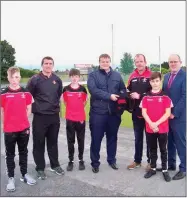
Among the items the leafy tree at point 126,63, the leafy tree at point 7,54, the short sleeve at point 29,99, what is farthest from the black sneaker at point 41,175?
the leafy tree at point 126,63

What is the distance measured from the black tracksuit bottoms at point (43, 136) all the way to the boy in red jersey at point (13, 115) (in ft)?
0.87

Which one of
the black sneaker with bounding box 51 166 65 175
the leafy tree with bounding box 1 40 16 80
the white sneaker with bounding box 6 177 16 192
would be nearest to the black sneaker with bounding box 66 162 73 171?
the black sneaker with bounding box 51 166 65 175

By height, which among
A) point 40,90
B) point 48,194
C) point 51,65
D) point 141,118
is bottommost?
point 48,194

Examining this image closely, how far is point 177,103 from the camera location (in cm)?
438

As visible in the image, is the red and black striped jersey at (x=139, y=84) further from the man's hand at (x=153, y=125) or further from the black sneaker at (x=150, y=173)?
the black sneaker at (x=150, y=173)

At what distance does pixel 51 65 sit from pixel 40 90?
0.43 meters

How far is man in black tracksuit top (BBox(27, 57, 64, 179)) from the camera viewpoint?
451 cm

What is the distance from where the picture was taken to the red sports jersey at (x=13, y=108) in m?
4.16

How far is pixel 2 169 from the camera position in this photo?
16.1 feet

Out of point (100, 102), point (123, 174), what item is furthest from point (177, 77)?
point (123, 174)

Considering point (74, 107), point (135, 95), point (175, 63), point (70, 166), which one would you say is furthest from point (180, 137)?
point (70, 166)

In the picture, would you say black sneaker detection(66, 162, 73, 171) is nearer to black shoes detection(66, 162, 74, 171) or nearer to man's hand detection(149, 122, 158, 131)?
black shoes detection(66, 162, 74, 171)

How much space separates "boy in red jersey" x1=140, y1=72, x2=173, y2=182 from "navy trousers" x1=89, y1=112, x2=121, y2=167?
0.63 meters

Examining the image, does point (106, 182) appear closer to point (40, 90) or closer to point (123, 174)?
point (123, 174)
